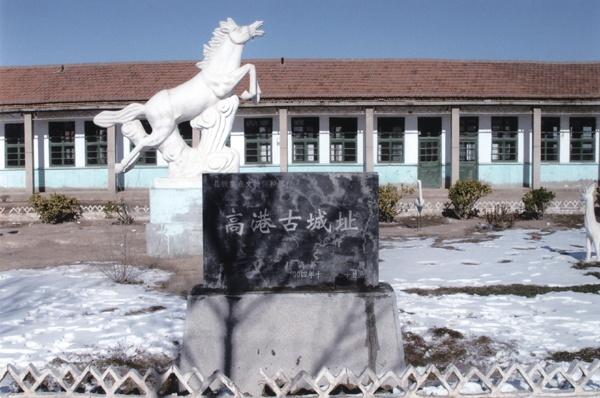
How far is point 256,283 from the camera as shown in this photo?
10.1ft

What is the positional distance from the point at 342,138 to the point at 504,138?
226 inches

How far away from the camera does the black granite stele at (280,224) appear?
3.06 metres

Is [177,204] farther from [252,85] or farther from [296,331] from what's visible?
[296,331]

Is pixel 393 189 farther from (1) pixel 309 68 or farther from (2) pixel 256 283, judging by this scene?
(2) pixel 256 283

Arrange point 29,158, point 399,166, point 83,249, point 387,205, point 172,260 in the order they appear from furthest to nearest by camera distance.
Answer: point 399,166 → point 29,158 → point 387,205 → point 83,249 → point 172,260

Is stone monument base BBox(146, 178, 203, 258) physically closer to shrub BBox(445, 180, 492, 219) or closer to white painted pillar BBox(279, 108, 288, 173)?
shrub BBox(445, 180, 492, 219)

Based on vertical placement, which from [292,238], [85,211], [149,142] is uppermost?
[149,142]

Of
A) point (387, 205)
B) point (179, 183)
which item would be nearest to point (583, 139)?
point (387, 205)

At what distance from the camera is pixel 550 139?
16984 mm

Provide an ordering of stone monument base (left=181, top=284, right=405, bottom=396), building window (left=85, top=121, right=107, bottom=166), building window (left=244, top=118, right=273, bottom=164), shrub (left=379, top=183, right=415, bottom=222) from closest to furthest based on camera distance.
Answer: stone monument base (left=181, top=284, right=405, bottom=396)
shrub (left=379, top=183, right=415, bottom=222)
building window (left=244, top=118, right=273, bottom=164)
building window (left=85, top=121, right=107, bottom=166)

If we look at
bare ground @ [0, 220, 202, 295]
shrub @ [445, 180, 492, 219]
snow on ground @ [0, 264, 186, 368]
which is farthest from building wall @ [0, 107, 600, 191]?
snow on ground @ [0, 264, 186, 368]

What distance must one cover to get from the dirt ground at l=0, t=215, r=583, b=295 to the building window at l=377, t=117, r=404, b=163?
15.2 feet

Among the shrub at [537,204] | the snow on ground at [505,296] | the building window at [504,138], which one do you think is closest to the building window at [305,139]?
the building window at [504,138]

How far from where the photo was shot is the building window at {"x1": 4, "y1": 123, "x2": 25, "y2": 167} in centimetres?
1723
